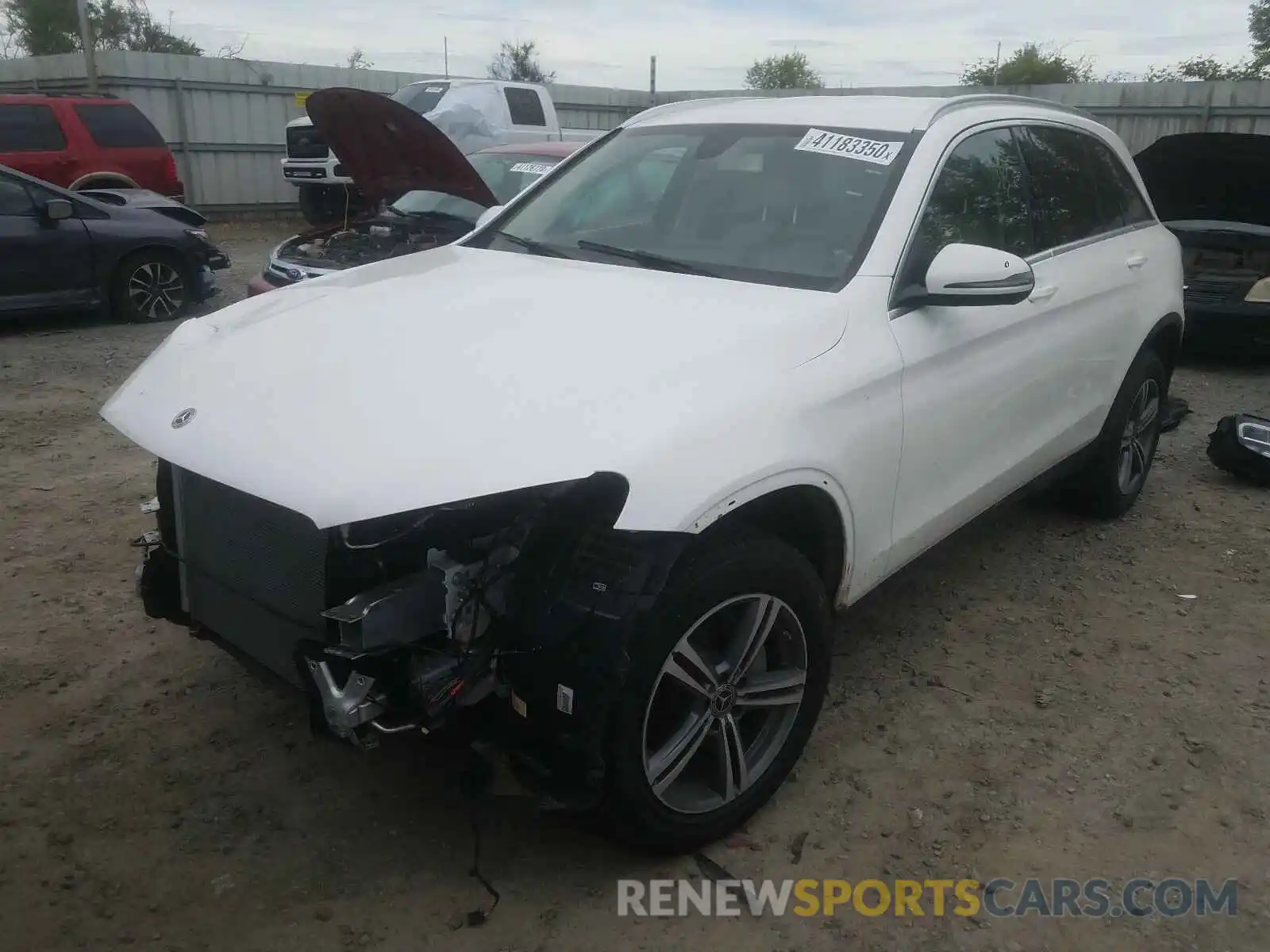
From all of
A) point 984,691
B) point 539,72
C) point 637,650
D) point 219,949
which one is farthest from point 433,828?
point 539,72

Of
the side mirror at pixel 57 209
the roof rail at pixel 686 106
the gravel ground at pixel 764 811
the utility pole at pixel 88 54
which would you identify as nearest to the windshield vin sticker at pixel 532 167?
the side mirror at pixel 57 209

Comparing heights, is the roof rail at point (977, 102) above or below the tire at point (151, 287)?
above

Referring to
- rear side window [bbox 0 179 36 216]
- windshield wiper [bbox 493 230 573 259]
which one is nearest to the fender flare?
windshield wiper [bbox 493 230 573 259]

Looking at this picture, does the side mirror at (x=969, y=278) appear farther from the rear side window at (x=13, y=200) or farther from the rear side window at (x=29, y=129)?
the rear side window at (x=29, y=129)

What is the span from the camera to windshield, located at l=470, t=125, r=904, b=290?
3.22m

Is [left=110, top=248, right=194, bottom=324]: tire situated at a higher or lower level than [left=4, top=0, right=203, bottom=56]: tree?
lower

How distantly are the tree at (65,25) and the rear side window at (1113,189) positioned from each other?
36.5m

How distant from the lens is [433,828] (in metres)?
2.84

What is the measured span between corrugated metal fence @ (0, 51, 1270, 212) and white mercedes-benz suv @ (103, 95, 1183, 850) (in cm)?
1339

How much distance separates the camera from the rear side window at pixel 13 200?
8789 mm

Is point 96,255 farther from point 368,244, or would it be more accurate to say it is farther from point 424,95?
point 424,95

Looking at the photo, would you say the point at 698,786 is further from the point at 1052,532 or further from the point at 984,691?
the point at 1052,532

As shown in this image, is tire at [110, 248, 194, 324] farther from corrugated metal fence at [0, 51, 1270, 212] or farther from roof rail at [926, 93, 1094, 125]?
corrugated metal fence at [0, 51, 1270, 212]

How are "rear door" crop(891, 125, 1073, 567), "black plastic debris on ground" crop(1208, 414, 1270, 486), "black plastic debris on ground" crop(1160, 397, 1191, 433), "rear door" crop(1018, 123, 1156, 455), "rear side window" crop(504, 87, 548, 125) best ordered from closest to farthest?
"rear door" crop(891, 125, 1073, 567), "rear door" crop(1018, 123, 1156, 455), "black plastic debris on ground" crop(1160, 397, 1191, 433), "black plastic debris on ground" crop(1208, 414, 1270, 486), "rear side window" crop(504, 87, 548, 125)
